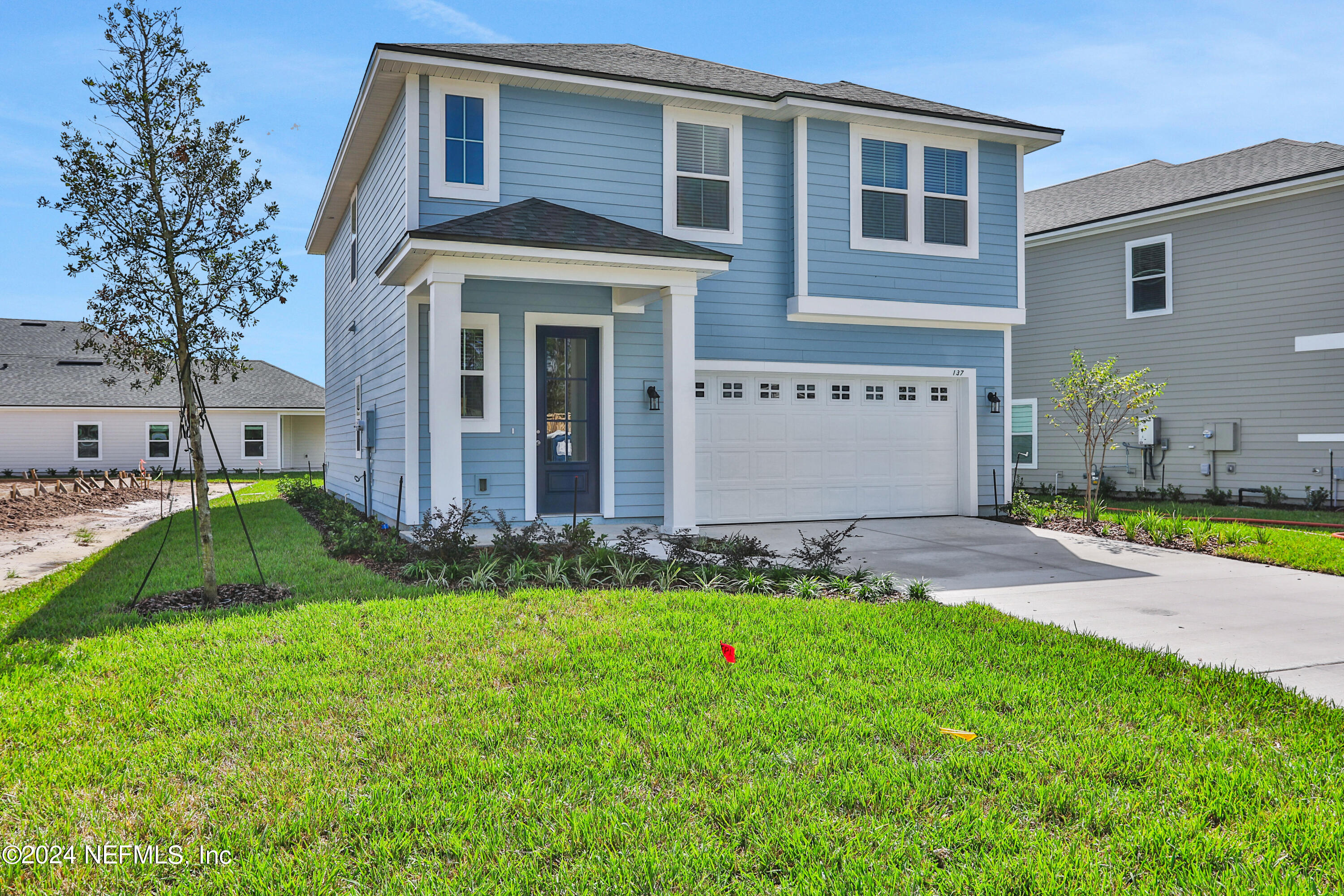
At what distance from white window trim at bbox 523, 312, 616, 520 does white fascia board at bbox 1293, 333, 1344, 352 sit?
11.3 m

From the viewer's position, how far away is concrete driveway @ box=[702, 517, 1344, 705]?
203 inches

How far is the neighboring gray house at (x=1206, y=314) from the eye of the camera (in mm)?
13820

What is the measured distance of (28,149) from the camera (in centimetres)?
1928

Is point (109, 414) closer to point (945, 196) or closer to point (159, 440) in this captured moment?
point (159, 440)

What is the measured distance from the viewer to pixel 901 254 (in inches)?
478

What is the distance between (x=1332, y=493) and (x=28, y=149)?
88.1 feet

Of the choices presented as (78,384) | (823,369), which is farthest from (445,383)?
(78,384)

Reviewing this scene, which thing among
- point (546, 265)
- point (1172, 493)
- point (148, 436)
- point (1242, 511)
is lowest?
point (1242, 511)

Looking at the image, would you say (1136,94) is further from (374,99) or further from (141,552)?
(141,552)

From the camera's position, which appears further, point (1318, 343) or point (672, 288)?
point (1318, 343)

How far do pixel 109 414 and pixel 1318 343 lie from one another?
1338 inches

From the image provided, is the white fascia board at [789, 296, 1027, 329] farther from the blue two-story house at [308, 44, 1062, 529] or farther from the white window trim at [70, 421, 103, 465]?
the white window trim at [70, 421, 103, 465]

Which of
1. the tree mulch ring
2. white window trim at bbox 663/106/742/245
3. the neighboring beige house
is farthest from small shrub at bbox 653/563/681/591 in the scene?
the neighboring beige house

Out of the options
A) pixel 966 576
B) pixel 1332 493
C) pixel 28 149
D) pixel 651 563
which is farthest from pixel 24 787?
pixel 28 149
